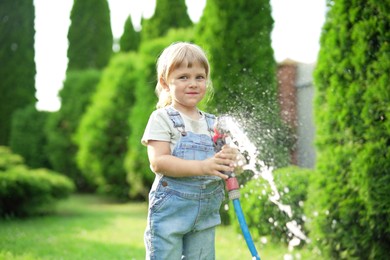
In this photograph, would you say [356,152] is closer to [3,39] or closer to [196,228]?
[196,228]

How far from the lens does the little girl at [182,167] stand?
2127 mm

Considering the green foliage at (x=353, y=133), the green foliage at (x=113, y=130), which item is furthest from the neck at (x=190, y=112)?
the green foliage at (x=113, y=130)

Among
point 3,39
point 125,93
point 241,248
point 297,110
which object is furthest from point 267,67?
point 3,39

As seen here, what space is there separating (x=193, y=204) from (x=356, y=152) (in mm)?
2102

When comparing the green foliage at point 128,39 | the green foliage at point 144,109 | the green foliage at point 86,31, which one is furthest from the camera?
the green foliage at point 128,39

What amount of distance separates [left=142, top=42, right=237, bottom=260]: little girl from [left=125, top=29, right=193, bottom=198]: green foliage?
258 inches

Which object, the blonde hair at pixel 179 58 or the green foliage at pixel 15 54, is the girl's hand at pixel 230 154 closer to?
the blonde hair at pixel 179 58

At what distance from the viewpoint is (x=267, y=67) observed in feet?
20.0

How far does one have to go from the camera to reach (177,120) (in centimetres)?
220

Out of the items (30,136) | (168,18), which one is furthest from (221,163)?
(30,136)

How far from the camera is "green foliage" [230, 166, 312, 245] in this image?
16.0 feet

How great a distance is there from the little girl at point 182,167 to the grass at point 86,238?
2.52m

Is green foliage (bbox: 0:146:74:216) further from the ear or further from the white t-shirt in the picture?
the white t-shirt

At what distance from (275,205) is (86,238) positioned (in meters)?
2.35
